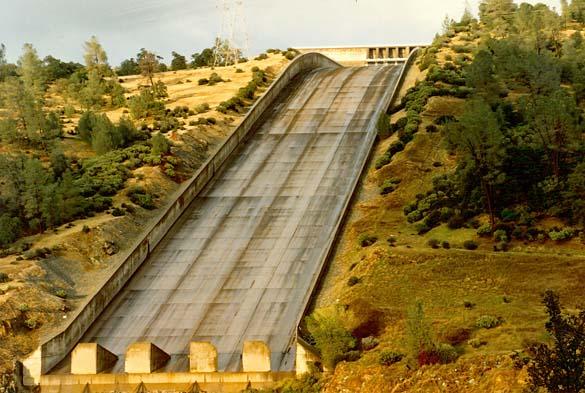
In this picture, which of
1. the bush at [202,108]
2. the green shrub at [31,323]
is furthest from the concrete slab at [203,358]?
the bush at [202,108]

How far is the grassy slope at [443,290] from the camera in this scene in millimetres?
35594

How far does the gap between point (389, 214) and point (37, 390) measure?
946 inches

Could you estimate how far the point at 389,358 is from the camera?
3778 cm

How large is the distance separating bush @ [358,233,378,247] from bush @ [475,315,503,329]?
41.7ft

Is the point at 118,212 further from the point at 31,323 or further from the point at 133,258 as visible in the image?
the point at 31,323

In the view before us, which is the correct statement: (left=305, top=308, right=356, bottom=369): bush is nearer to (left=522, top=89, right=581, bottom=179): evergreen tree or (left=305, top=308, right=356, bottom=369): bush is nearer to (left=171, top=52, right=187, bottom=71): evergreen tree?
(left=522, top=89, right=581, bottom=179): evergreen tree

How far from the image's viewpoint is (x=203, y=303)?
1948 inches

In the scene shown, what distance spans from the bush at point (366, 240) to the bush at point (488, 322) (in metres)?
12.7

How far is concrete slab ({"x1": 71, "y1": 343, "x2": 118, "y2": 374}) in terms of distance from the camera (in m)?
43.0

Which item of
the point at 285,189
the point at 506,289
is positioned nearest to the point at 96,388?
the point at 506,289

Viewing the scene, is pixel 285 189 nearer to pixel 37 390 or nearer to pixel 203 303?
pixel 203 303

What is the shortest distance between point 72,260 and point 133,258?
3.45 metres

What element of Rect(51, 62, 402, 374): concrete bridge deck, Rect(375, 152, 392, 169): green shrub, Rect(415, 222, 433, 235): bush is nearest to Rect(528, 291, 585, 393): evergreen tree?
Rect(51, 62, 402, 374): concrete bridge deck

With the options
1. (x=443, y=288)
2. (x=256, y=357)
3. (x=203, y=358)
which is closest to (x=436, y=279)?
(x=443, y=288)
